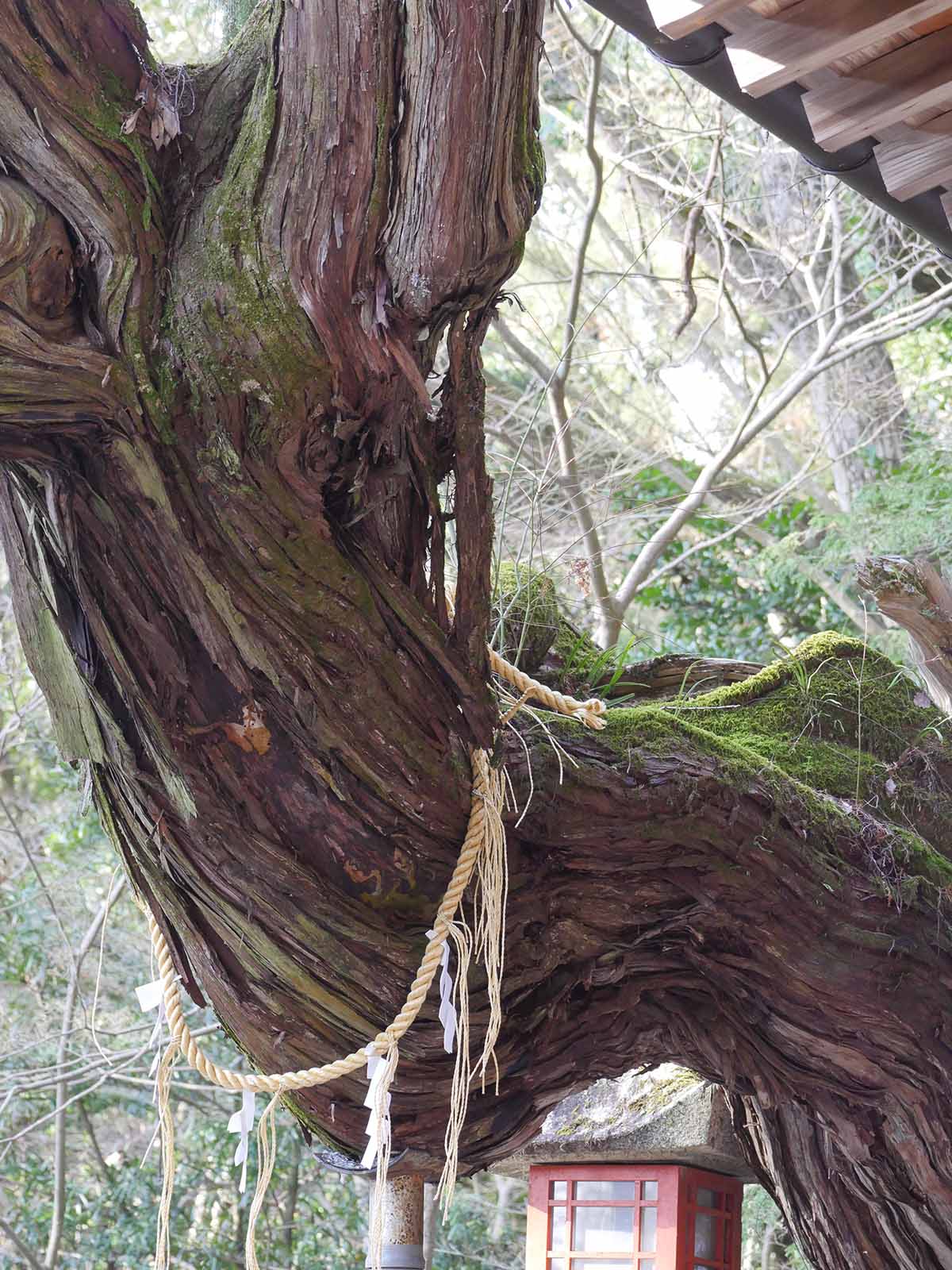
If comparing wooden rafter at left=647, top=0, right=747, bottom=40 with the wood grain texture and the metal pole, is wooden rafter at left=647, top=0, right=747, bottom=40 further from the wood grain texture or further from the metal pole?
the metal pole

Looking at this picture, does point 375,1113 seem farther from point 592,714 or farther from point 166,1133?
point 592,714

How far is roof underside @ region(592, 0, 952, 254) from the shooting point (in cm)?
143

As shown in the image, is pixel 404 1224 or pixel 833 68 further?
pixel 404 1224

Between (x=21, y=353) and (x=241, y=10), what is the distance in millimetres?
740

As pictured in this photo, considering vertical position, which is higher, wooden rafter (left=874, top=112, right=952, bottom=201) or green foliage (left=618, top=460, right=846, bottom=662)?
green foliage (left=618, top=460, right=846, bottom=662)

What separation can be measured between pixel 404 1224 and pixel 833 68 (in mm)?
1757

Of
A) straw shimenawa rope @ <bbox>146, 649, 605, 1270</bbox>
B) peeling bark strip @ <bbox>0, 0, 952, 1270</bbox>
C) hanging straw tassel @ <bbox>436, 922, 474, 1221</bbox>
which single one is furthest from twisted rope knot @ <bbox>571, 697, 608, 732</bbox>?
hanging straw tassel @ <bbox>436, 922, 474, 1221</bbox>

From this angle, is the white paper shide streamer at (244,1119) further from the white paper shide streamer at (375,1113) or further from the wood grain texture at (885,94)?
the wood grain texture at (885,94)

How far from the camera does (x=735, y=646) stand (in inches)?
203

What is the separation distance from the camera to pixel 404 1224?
1.79 m

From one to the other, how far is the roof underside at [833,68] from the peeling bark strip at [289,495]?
0.36 meters

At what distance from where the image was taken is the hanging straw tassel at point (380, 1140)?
1.36 meters

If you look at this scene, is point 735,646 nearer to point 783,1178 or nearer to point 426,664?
point 783,1178

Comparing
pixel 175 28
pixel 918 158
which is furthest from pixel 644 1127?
pixel 175 28
